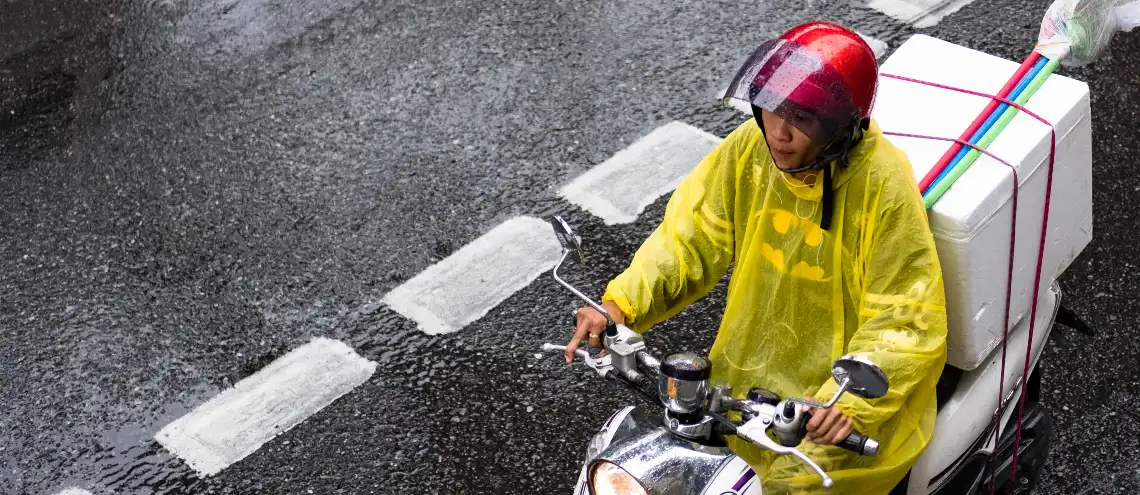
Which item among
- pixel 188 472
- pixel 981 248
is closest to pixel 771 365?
pixel 981 248

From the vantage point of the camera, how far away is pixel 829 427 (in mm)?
2572

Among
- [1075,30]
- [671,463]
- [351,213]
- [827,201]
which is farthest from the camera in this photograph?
[351,213]

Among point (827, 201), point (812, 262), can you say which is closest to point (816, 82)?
point (827, 201)

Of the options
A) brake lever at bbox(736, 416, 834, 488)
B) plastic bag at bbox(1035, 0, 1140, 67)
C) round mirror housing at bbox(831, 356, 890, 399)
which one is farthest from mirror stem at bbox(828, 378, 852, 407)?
plastic bag at bbox(1035, 0, 1140, 67)

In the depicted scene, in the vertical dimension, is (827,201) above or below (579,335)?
above

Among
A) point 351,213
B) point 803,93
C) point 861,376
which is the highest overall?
point 803,93

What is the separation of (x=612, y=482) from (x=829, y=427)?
443 millimetres

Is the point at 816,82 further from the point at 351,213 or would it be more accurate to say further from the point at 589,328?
the point at 351,213

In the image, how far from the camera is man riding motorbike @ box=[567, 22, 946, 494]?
2666 mm

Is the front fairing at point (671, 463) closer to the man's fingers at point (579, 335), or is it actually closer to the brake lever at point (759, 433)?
the brake lever at point (759, 433)

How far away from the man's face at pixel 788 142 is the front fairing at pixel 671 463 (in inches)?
24.2

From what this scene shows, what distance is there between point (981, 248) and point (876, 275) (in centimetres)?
27

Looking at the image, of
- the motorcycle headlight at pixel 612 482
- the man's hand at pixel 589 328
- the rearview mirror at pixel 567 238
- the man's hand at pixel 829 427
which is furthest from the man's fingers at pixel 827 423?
the rearview mirror at pixel 567 238

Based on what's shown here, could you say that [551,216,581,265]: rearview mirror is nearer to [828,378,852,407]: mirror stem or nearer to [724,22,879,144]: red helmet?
[724,22,879,144]: red helmet
